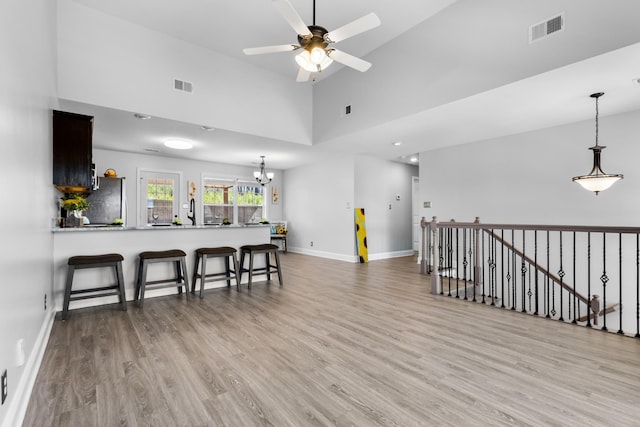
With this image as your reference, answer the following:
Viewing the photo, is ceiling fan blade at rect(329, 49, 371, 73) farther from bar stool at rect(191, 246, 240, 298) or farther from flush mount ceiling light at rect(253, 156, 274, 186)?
flush mount ceiling light at rect(253, 156, 274, 186)

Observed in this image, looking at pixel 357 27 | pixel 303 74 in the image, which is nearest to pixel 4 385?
pixel 357 27

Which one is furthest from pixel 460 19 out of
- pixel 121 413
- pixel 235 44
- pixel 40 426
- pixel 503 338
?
pixel 40 426

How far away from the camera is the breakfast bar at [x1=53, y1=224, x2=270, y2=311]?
3576mm

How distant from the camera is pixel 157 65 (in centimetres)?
449

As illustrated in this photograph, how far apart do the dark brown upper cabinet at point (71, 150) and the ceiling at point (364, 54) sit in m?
0.76

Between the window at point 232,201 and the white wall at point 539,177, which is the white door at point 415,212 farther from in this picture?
the window at point 232,201

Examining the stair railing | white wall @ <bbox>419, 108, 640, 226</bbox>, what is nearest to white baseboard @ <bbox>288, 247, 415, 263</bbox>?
white wall @ <bbox>419, 108, 640, 226</bbox>

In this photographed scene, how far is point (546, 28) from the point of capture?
320 cm

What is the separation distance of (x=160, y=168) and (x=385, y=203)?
5.79m

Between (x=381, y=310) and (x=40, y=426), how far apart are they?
300 cm

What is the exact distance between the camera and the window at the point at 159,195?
7.51 meters

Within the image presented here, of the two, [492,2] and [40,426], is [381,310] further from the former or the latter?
[492,2]

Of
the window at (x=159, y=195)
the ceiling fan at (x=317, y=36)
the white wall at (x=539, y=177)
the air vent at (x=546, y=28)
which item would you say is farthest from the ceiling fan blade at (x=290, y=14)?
the window at (x=159, y=195)

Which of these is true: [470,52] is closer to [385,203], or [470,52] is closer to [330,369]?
[330,369]
